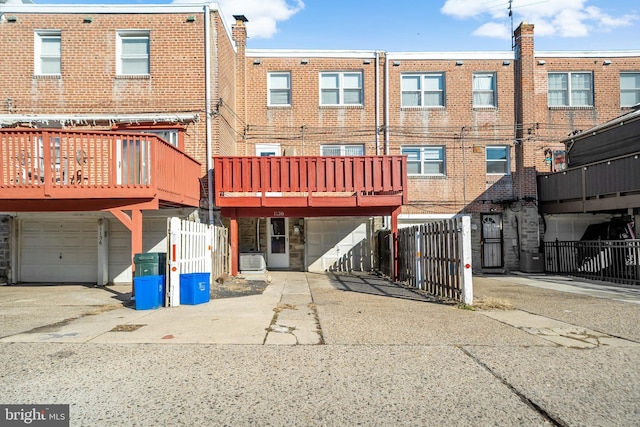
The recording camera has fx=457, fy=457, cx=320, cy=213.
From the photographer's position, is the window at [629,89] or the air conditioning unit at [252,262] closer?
the air conditioning unit at [252,262]

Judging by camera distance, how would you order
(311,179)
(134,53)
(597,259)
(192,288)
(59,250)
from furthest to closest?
Result: (597,259), (134,53), (311,179), (59,250), (192,288)

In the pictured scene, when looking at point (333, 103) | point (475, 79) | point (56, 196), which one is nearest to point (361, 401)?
point (56, 196)

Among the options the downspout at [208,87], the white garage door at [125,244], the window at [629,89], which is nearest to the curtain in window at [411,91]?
the downspout at [208,87]

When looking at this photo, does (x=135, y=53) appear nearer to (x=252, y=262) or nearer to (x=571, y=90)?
(x=252, y=262)

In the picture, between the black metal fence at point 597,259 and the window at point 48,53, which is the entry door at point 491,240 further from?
the window at point 48,53

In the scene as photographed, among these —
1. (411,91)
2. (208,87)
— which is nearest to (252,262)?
(208,87)

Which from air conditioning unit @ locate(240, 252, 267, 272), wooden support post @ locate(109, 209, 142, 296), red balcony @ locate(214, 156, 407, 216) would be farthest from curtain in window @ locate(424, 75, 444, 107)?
wooden support post @ locate(109, 209, 142, 296)

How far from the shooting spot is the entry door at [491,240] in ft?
59.9

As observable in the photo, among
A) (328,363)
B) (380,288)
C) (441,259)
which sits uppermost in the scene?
(441,259)

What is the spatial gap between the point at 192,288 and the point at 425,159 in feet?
39.3

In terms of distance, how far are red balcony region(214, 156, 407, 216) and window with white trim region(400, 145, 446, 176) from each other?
13.5ft

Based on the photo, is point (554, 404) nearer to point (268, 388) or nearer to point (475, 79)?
point (268, 388)

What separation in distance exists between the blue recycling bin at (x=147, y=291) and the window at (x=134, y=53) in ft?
27.9

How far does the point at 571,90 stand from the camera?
1850 cm
